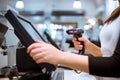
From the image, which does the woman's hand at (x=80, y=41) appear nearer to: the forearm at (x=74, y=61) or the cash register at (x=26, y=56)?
the cash register at (x=26, y=56)

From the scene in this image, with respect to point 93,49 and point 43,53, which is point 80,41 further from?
point 43,53

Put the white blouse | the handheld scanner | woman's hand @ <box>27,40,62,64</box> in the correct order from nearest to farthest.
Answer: woman's hand @ <box>27,40,62,64</box> → the white blouse → the handheld scanner

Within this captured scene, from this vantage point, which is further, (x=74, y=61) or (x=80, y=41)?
(x=80, y=41)

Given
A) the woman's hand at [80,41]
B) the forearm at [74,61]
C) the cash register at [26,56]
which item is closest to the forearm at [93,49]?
the woman's hand at [80,41]

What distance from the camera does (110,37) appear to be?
100 centimetres

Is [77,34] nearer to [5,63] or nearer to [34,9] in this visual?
[5,63]

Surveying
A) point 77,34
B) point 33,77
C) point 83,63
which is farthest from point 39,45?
point 77,34

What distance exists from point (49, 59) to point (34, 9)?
12901 mm

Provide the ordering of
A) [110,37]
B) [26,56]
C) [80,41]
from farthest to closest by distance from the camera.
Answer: [80,41] → [26,56] → [110,37]

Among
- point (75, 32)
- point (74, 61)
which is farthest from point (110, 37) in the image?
point (75, 32)

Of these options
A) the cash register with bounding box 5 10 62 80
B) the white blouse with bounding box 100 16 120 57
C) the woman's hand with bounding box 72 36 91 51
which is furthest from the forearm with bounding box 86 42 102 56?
the white blouse with bounding box 100 16 120 57

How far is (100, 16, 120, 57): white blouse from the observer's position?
0.96m

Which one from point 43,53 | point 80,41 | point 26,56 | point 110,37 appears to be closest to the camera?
point 43,53

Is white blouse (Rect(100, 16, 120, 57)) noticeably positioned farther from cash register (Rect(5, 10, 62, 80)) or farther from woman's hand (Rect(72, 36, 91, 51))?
woman's hand (Rect(72, 36, 91, 51))
